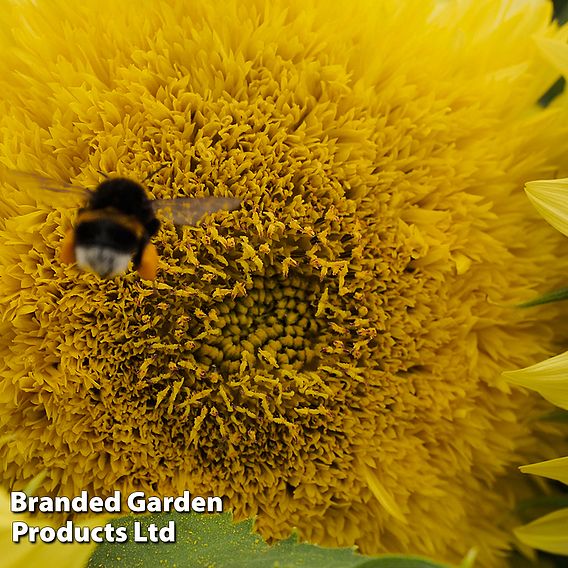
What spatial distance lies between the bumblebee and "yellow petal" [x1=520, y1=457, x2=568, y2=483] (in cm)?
63

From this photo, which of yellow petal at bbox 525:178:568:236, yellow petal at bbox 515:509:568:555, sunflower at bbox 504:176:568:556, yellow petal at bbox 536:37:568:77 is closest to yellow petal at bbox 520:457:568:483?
sunflower at bbox 504:176:568:556

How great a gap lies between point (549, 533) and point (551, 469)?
0.55 ft

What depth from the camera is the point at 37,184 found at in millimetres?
1455

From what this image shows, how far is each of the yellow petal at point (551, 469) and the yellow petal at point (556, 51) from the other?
619mm

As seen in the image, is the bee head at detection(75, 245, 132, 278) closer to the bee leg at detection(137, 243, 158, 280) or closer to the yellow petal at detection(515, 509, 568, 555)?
the bee leg at detection(137, 243, 158, 280)

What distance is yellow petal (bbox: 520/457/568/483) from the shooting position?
1.61m

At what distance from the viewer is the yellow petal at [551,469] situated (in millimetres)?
1612

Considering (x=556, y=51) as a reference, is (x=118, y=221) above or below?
below

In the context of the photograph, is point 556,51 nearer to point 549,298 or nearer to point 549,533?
point 549,298

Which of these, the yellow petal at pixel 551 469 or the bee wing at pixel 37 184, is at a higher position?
the bee wing at pixel 37 184

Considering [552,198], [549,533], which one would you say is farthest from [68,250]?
[549,533]

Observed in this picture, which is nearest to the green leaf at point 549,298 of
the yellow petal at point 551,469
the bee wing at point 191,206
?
the yellow petal at point 551,469

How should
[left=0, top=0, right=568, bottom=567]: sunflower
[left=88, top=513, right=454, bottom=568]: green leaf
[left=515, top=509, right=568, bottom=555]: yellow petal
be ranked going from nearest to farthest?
1. [left=88, top=513, right=454, bottom=568]: green leaf
2. [left=0, top=0, right=568, bottom=567]: sunflower
3. [left=515, top=509, right=568, bottom=555]: yellow petal

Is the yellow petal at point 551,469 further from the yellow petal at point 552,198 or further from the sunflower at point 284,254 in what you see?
the yellow petal at point 552,198
